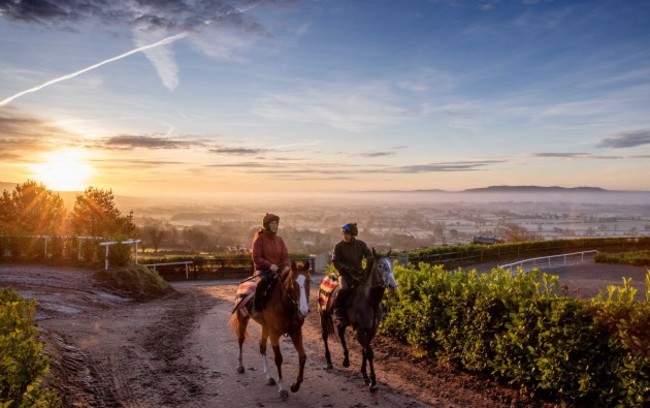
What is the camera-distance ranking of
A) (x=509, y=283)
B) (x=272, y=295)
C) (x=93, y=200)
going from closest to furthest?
1. (x=272, y=295)
2. (x=509, y=283)
3. (x=93, y=200)

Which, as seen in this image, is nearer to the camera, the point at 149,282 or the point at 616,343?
the point at 616,343

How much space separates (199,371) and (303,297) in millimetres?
3361

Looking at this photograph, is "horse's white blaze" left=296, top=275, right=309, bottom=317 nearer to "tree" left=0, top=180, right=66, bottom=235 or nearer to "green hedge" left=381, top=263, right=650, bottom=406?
Result: "green hedge" left=381, top=263, right=650, bottom=406

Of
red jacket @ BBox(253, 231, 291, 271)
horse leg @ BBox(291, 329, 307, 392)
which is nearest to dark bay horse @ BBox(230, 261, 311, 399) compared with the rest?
horse leg @ BBox(291, 329, 307, 392)

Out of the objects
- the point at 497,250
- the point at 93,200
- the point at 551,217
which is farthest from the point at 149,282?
the point at 551,217

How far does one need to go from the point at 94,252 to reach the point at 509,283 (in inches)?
761

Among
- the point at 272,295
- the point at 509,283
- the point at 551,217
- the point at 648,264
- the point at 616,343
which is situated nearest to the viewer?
the point at 616,343

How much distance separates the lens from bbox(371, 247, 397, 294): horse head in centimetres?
880

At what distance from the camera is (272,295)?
8.70m

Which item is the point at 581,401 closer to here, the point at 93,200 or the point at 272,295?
the point at 272,295

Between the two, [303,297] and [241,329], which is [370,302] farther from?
[241,329]

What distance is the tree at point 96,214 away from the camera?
4514 cm

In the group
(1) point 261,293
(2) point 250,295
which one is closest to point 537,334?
(1) point 261,293

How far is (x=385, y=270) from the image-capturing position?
29.4 ft
